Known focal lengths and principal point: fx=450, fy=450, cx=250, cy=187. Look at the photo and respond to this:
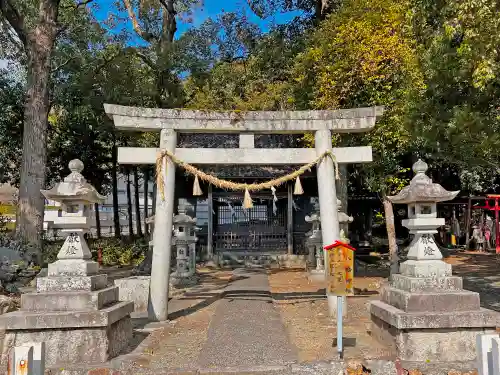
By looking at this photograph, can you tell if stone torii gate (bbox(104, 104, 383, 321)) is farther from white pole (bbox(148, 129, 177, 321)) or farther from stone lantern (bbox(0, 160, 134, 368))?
stone lantern (bbox(0, 160, 134, 368))

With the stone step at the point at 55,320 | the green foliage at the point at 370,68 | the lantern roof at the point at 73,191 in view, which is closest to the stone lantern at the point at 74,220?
the lantern roof at the point at 73,191

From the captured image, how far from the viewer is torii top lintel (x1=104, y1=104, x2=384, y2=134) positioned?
8.48m

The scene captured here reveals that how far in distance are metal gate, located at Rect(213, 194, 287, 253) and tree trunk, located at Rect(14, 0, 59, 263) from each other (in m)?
8.70

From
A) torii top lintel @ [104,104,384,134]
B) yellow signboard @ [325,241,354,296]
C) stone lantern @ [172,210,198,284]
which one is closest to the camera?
yellow signboard @ [325,241,354,296]

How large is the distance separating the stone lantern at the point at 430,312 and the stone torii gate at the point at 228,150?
218 centimetres

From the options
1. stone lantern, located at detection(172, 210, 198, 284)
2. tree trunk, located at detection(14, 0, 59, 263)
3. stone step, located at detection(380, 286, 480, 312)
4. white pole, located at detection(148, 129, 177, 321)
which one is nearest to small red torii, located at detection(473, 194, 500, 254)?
stone lantern, located at detection(172, 210, 198, 284)

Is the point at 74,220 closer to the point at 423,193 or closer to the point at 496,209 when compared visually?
the point at 423,193

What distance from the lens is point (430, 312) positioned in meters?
6.00

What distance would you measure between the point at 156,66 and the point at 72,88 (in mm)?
5024

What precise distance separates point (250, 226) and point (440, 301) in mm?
15761

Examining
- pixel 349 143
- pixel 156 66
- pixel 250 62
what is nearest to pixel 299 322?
pixel 349 143

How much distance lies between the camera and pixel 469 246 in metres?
23.7

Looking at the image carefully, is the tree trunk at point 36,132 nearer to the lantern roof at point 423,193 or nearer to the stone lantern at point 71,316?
the stone lantern at point 71,316

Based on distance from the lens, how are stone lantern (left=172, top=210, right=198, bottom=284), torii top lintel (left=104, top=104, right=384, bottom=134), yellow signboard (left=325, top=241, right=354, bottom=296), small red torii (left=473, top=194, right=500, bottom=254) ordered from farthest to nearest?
small red torii (left=473, top=194, right=500, bottom=254) < stone lantern (left=172, top=210, right=198, bottom=284) < torii top lintel (left=104, top=104, right=384, bottom=134) < yellow signboard (left=325, top=241, right=354, bottom=296)
